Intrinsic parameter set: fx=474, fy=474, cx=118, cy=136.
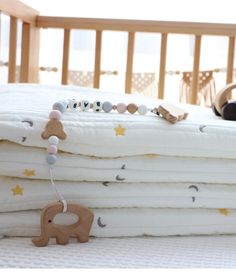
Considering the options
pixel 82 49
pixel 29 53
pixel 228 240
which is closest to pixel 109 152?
pixel 228 240

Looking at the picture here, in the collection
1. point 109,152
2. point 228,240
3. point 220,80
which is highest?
point 220,80

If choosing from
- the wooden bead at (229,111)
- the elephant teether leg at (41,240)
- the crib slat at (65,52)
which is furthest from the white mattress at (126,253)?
the crib slat at (65,52)

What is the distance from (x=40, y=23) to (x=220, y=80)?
1.28 m

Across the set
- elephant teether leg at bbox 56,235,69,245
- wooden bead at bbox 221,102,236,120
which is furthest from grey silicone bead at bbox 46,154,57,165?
wooden bead at bbox 221,102,236,120

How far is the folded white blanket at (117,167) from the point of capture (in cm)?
66

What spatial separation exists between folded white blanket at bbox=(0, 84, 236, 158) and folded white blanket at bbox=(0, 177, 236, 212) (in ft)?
0.16

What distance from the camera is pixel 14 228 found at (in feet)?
2.19

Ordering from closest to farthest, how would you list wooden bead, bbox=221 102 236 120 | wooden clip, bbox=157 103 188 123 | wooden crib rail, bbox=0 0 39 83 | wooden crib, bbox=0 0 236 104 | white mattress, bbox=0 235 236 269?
white mattress, bbox=0 235 236 269, wooden clip, bbox=157 103 188 123, wooden bead, bbox=221 102 236 120, wooden crib rail, bbox=0 0 39 83, wooden crib, bbox=0 0 236 104

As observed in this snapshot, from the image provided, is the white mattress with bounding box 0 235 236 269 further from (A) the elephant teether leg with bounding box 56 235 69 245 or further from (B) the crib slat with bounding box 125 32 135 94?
(B) the crib slat with bounding box 125 32 135 94

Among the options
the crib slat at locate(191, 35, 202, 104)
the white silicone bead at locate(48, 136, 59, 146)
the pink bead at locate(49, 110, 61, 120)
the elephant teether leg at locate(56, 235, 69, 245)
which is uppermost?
the crib slat at locate(191, 35, 202, 104)

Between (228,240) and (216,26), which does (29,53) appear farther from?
(228,240)

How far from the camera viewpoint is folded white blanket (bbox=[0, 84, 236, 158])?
26.1 inches

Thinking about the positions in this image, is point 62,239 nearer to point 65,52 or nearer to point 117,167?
point 117,167

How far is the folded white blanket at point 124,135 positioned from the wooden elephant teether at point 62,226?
8 cm
